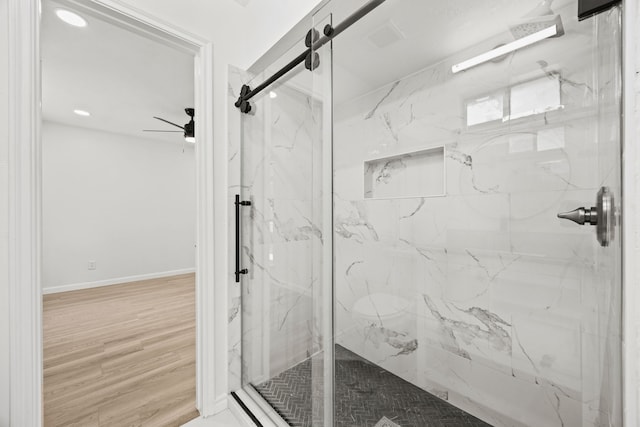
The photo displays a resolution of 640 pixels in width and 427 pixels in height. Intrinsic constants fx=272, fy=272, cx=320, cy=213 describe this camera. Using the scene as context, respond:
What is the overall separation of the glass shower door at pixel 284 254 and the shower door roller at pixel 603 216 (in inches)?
37.3

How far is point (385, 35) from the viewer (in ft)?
4.95

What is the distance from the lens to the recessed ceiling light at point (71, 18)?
5.80 feet

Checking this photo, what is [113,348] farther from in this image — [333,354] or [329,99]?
[329,99]

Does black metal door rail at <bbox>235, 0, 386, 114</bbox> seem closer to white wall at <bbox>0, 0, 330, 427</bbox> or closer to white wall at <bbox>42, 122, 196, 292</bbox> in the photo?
white wall at <bbox>0, 0, 330, 427</bbox>

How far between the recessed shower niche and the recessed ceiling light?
2.17 metres

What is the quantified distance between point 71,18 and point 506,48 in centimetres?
269

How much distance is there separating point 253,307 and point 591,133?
6.18ft

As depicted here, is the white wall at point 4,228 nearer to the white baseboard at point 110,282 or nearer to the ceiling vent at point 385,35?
the ceiling vent at point 385,35

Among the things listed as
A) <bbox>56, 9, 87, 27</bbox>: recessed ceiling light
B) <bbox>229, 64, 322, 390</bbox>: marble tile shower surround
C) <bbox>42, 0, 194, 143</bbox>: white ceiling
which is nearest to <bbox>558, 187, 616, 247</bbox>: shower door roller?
<bbox>229, 64, 322, 390</bbox>: marble tile shower surround

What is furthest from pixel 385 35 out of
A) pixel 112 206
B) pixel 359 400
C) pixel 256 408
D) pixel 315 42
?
pixel 112 206

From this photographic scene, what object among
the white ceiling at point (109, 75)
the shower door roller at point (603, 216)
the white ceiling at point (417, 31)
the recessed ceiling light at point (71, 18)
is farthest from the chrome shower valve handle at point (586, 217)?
the recessed ceiling light at point (71, 18)

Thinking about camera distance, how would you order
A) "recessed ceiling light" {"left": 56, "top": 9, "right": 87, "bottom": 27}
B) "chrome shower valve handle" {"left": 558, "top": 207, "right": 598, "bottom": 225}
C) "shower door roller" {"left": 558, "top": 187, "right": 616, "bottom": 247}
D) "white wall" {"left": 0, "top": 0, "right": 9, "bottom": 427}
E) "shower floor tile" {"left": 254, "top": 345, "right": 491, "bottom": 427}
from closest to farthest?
"shower door roller" {"left": 558, "top": 187, "right": 616, "bottom": 247} < "chrome shower valve handle" {"left": 558, "top": 207, "right": 598, "bottom": 225} < "white wall" {"left": 0, "top": 0, "right": 9, "bottom": 427} < "shower floor tile" {"left": 254, "top": 345, "right": 491, "bottom": 427} < "recessed ceiling light" {"left": 56, "top": 9, "right": 87, "bottom": 27}

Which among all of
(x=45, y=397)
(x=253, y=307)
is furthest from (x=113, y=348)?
(x=253, y=307)

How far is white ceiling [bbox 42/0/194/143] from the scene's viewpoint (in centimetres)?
205
